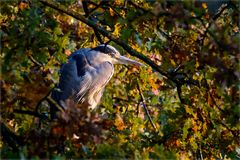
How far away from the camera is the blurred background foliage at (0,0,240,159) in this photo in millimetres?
2281

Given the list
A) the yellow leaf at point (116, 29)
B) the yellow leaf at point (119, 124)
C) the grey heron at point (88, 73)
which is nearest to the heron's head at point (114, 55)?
the grey heron at point (88, 73)

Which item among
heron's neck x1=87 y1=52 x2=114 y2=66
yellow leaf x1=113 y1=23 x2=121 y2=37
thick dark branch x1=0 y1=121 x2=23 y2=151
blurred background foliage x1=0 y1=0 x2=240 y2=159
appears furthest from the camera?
heron's neck x1=87 y1=52 x2=114 y2=66

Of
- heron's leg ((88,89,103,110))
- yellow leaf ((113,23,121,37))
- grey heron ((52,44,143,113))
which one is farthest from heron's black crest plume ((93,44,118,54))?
yellow leaf ((113,23,121,37))

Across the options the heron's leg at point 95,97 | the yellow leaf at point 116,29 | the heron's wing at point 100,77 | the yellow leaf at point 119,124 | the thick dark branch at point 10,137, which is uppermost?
the yellow leaf at point 116,29

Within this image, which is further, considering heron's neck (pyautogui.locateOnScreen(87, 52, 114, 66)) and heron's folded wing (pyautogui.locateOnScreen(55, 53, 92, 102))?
heron's neck (pyautogui.locateOnScreen(87, 52, 114, 66))

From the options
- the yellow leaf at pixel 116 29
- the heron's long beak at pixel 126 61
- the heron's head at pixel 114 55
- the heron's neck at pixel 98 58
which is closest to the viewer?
the yellow leaf at pixel 116 29

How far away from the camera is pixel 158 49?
3098 millimetres

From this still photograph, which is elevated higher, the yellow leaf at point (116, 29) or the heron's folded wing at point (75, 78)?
the yellow leaf at point (116, 29)

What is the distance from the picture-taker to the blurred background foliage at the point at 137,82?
2.28m

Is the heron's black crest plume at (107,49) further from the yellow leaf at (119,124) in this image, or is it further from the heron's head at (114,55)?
the yellow leaf at (119,124)

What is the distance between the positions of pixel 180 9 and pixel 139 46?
1442 millimetres

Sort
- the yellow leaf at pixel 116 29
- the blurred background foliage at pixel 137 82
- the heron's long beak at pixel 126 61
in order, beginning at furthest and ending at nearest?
the heron's long beak at pixel 126 61
the yellow leaf at pixel 116 29
the blurred background foliage at pixel 137 82

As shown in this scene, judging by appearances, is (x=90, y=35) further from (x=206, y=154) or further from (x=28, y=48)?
(x=28, y=48)

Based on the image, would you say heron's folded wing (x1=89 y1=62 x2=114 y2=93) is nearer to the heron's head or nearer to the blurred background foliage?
the heron's head
